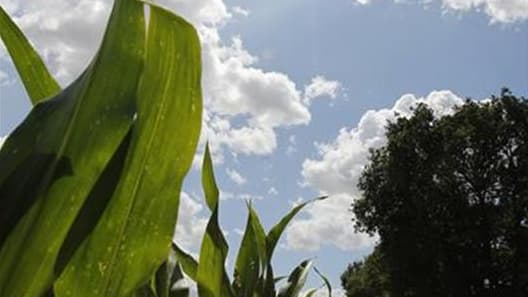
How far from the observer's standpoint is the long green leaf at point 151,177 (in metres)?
0.70

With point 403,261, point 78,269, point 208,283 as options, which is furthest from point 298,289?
point 403,261

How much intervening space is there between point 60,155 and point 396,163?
2927cm

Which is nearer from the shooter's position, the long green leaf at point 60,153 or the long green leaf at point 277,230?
the long green leaf at point 60,153

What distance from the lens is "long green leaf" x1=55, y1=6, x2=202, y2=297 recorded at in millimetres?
703

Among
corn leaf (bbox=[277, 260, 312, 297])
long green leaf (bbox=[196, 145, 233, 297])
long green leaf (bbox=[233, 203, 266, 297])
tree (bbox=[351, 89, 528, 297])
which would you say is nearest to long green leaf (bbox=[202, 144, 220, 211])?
long green leaf (bbox=[196, 145, 233, 297])

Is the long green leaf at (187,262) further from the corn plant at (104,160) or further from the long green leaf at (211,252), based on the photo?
the corn plant at (104,160)

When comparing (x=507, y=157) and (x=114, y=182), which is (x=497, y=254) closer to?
(x=507, y=157)

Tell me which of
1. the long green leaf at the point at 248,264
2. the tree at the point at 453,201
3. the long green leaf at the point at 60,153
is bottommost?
the long green leaf at the point at 60,153

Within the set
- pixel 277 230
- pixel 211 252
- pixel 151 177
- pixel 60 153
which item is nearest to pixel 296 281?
pixel 277 230

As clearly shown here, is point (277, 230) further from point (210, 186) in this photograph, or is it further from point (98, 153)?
point (98, 153)

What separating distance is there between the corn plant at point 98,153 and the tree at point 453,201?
28046 mm

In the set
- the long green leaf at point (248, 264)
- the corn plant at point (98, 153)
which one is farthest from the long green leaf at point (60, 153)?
the long green leaf at point (248, 264)

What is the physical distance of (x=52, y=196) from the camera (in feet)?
2.22

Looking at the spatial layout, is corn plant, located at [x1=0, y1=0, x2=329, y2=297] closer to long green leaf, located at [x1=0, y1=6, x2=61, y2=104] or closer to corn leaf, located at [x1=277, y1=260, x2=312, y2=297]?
long green leaf, located at [x1=0, y1=6, x2=61, y2=104]
